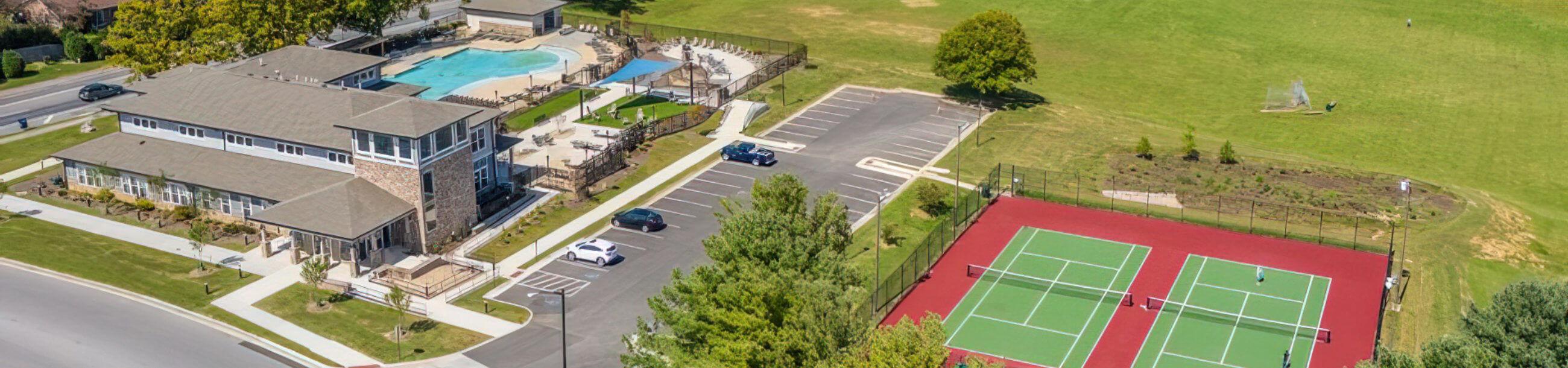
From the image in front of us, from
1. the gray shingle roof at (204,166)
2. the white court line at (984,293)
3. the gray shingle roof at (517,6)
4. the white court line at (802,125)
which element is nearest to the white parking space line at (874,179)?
the white court line at (984,293)

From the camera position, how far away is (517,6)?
4628 inches

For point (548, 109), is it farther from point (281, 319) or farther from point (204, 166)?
point (281, 319)

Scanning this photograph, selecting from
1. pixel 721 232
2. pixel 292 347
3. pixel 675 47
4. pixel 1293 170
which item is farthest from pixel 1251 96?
pixel 292 347

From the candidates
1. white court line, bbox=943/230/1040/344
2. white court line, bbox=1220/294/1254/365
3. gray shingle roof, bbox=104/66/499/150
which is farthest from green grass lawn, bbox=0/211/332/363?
white court line, bbox=1220/294/1254/365

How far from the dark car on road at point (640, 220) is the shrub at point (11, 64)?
6029cm

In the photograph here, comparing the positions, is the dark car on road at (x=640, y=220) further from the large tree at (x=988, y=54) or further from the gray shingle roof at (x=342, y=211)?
the large tree at (x=988, y=54)

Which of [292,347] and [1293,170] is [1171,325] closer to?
[1293,170]

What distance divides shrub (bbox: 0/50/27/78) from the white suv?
61.8 metres

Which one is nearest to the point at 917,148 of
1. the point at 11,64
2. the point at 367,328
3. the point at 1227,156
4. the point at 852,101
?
the point at 852,101

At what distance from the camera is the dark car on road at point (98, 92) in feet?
316

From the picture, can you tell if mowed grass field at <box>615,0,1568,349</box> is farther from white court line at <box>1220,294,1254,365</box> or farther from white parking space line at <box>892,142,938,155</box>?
white court line at <box>1220,294,1254,365</box>

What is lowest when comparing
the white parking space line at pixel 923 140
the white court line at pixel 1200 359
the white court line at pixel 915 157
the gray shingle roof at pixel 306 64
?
the white court line at pixel 1200 359

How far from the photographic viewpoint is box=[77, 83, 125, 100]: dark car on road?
3797 inches

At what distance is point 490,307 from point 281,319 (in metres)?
9.55
